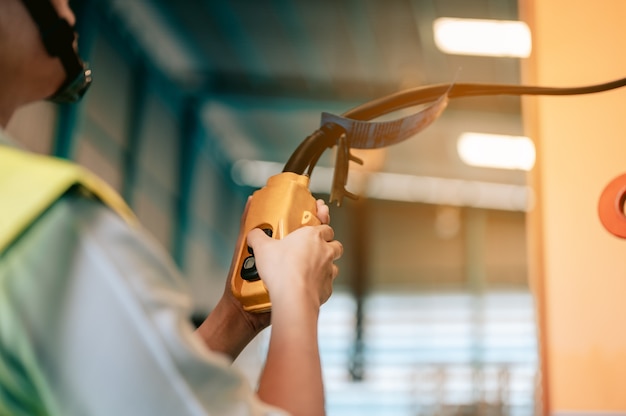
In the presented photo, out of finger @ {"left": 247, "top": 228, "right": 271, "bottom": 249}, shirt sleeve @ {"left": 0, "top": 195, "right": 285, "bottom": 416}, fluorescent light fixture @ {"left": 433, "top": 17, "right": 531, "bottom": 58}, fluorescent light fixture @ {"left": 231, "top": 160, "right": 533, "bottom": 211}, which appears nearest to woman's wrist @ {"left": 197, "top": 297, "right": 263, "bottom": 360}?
finger @ {"left": 247, "top": 228, "right": 271, "bottom": 249}

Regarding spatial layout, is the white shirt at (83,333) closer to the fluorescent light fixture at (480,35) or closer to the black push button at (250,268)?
the black push button at (250,268)

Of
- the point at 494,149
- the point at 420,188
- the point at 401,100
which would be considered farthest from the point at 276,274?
the point at 420,188

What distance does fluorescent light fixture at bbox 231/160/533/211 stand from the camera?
7844 mm

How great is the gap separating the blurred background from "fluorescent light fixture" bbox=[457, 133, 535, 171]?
92mm

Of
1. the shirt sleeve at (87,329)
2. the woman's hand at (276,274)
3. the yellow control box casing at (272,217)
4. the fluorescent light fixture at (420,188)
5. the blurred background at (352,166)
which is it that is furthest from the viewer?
the fluorescent light fixture at (420,188)

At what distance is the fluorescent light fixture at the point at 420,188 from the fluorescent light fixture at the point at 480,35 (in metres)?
3.47

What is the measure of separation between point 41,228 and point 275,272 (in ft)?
0.96

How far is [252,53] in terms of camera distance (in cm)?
520

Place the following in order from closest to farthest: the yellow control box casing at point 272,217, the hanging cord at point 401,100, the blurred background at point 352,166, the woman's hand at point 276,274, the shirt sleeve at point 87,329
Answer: the shirt sleeve at point 87,329, the woman's hand at point 276,274, the yellow control box casing at point 272,217, the hanging cord at point 401,100, the blurred background at point 352,166

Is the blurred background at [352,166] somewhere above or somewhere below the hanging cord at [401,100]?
above

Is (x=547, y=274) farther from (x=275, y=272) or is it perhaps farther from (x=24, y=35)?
(x=24, y=35)

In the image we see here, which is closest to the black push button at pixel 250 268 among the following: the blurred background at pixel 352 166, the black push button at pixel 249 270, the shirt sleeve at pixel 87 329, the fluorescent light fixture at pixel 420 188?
the black push button at pixel 249 270

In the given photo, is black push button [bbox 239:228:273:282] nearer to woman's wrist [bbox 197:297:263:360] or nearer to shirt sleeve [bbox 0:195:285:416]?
woman's wrist [bbox 197:297:263:360]

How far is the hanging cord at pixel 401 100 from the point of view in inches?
41.3
